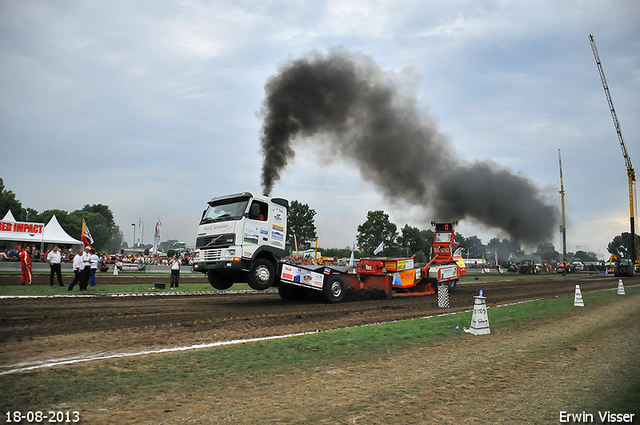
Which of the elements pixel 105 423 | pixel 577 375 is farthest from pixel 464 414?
pixel 105 423

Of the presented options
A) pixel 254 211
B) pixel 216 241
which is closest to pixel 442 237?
pixel 254 211

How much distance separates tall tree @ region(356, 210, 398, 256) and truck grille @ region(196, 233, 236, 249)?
76.7 metres

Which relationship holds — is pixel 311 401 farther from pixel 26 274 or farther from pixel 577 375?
pixel 26 274

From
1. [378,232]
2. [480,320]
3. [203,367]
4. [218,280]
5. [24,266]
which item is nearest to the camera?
[203,367]

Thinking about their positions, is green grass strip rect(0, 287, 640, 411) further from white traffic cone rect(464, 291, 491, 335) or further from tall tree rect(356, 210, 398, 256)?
tall tree rect(356, 210, 398, 256)

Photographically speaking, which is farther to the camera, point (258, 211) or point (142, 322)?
point (258, 211)

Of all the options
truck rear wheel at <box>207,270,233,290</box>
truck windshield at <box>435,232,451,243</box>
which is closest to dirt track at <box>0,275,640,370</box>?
truck rear wheel at <box>207,270,233,290</box>

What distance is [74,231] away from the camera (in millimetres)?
103562

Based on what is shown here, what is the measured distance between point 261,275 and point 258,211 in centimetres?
204

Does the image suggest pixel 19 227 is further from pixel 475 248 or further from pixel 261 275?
pixel 475 248

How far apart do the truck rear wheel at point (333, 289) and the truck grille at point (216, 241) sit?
424 cm

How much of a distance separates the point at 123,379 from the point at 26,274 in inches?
722

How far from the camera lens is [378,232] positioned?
89.2 m

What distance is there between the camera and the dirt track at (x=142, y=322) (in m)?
7.24
